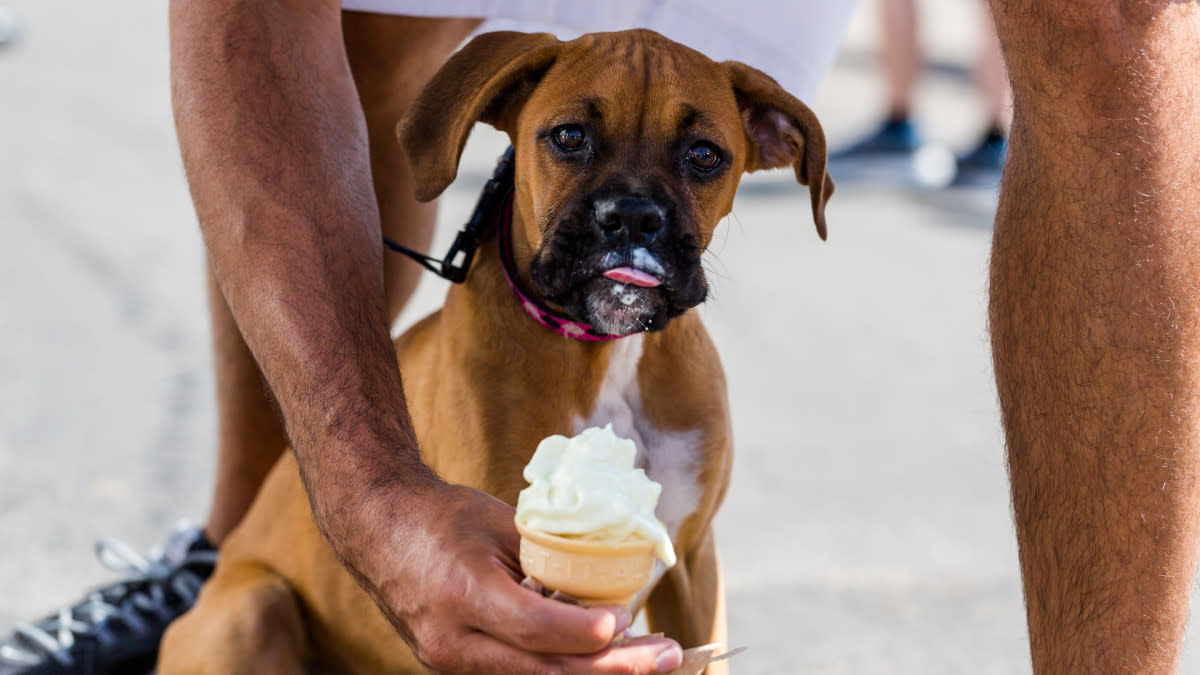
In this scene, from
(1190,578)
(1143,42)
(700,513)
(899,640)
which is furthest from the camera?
(899,640)

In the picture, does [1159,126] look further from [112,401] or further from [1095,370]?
[112,401]

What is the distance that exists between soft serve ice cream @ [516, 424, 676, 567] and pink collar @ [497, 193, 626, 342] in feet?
2.06

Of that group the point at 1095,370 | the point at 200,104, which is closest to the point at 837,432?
the point at 1095,370

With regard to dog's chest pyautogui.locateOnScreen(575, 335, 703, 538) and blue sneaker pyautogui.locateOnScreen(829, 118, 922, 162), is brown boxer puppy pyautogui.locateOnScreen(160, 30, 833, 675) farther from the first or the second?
blue sneaker pyautogui.locateOnScreen(829, 118, 922, 162)

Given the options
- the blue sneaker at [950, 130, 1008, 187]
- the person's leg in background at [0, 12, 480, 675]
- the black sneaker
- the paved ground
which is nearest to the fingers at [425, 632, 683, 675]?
the paved ground

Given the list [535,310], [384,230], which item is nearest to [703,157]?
[535,310]

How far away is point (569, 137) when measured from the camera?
199cm

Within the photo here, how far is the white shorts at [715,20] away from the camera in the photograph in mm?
2486

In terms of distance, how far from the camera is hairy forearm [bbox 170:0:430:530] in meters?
1.80

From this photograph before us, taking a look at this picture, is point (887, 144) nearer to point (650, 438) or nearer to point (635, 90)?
point (650, 438)

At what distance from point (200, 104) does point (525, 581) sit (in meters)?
1.01

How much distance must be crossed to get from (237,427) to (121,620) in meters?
0.48

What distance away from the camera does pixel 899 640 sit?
3160 mm

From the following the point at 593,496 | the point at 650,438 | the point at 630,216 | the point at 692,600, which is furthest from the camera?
the point at 692,600
